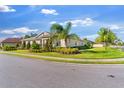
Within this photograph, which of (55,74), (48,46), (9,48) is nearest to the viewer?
(55,74)

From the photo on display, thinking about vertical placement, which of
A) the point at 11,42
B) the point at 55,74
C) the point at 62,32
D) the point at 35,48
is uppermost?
the point at 62,32

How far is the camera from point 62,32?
5.38 metres

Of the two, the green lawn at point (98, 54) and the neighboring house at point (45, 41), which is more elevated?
the neighboring house at point (45, 41)

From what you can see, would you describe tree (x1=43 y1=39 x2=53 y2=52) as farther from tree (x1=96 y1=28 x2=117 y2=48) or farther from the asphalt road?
tree (x1=96 y1=28 x2=117 y2=48)

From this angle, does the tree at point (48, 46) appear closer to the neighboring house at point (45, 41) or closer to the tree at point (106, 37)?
the neighboring house at point (45, 41)

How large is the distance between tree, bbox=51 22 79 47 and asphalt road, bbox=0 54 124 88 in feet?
1.60

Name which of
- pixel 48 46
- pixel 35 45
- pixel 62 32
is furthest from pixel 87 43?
pixel 35 45

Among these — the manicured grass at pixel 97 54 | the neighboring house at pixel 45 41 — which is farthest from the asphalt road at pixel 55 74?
the neighboring house at pixel 45 41

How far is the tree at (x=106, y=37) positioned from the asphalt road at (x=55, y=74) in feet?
1.55

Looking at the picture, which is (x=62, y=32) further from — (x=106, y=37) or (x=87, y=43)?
(x=106, y=37)

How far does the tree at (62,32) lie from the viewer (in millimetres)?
5285

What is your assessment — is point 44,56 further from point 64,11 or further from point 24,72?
point 64,11

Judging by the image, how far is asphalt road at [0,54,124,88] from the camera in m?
5.06

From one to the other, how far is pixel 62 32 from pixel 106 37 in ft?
2.67
